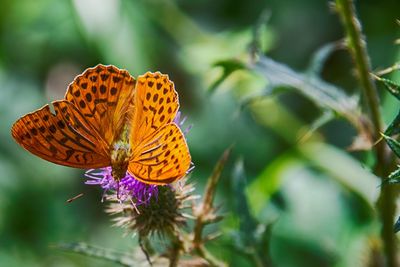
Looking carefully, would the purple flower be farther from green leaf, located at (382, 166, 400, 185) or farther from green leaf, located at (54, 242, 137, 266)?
green leaf, located at (382, 166, 400, 185)

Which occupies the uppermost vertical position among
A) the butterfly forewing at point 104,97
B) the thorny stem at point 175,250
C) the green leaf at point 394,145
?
the butterfly forewing at point 104,97

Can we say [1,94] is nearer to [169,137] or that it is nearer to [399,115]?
[169,137]

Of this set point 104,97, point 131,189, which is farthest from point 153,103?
point 131,189

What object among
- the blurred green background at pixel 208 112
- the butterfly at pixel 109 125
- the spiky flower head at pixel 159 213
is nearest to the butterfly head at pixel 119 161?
the butterfly at pixel 109 125

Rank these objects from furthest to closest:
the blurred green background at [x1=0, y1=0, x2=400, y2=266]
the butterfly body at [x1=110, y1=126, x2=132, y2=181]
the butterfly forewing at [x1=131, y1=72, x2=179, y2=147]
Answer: the blurred green background at [x1=0, y1=0, x2=400, y2=266] → the butterfly body at [x1=110, y1=126, x2=132, y2=181] → the butterfly forewing at [x1=131, y1=72, x2=179, y2=147]

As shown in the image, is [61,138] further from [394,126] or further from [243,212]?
[394,126]

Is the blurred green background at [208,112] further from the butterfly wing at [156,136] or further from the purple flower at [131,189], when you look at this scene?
the butterfly wing at [156,136]

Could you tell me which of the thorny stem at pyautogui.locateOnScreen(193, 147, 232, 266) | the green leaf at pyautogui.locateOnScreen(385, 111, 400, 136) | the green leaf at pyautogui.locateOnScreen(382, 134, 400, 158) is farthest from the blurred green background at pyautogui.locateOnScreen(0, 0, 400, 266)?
the green leaf at pyautogui.locateOnScreen(382, 134, 400, 158)

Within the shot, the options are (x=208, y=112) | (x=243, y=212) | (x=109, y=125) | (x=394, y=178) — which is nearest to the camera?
(x=394, y=178)
